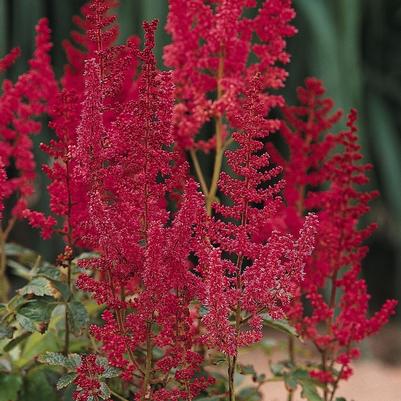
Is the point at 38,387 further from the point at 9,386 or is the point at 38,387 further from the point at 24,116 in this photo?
the point at 24,116

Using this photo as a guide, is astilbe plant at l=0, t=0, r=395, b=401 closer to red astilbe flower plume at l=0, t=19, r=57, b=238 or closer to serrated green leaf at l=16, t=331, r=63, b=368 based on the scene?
serrated green leaf at l=16, t=331, r=63, b=368

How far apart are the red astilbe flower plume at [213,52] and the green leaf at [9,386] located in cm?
44

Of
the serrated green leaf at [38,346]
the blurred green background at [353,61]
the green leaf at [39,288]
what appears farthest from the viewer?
the blurred green background at [353,61]

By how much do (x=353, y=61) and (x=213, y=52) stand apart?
3094 millimetres

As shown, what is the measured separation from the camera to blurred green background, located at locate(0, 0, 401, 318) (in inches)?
166

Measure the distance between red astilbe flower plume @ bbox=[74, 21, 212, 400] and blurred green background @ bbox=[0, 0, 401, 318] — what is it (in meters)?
2.82

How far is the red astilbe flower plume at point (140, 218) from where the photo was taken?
991 millimetres

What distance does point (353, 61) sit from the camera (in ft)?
14.3

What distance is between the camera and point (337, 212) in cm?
139

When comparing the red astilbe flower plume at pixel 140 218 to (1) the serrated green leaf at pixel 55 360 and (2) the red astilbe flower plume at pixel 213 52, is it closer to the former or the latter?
(1) the serrated green leaf at pixel 55 360

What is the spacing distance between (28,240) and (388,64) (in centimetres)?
241

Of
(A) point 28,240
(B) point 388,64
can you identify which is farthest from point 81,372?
(B) point 388,64

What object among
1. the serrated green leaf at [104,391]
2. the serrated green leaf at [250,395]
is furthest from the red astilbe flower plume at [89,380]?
the serrated green leaf at [250,395]

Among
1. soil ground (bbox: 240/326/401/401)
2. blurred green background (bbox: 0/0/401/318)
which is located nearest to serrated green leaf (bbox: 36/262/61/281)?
soil ground (bbox: 240/326/401/401)
